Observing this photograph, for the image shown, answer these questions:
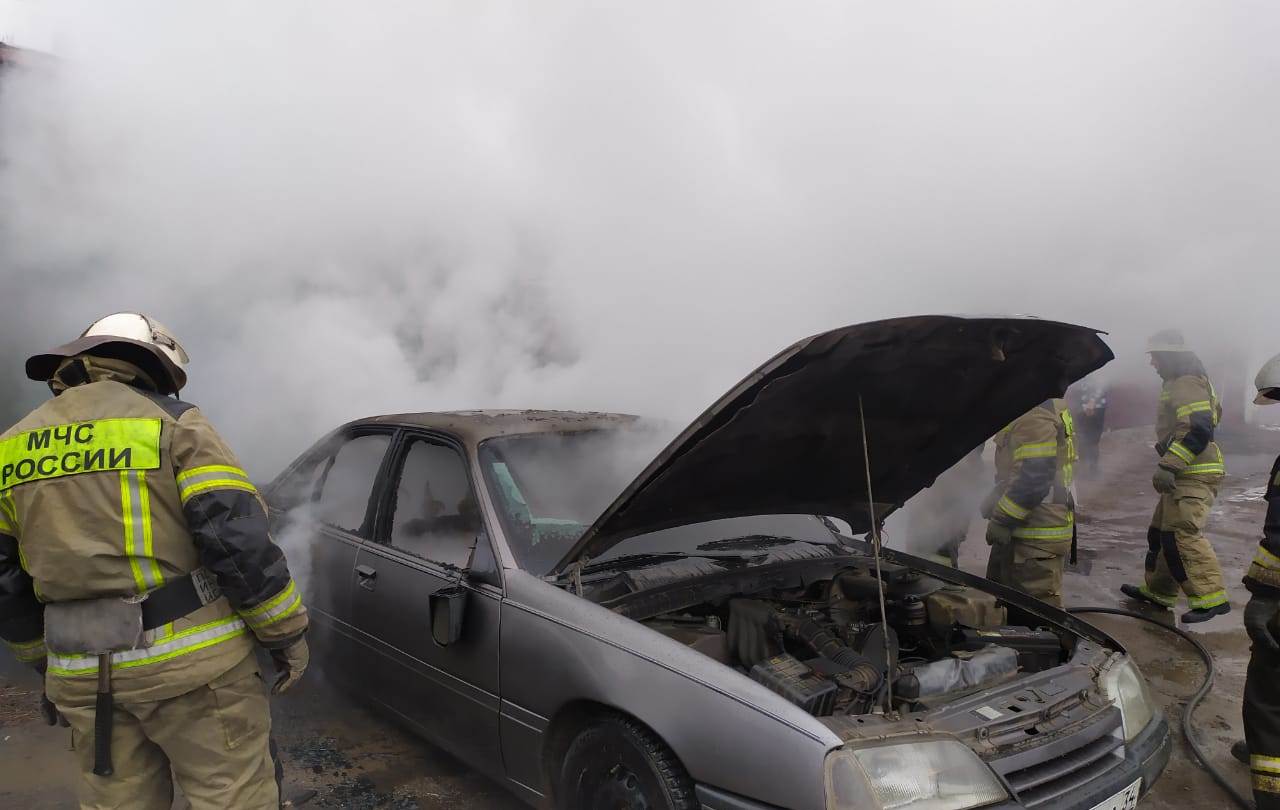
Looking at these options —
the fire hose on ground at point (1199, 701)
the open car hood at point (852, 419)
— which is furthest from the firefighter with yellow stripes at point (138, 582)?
the fire hose on ground at point (1199, 701)

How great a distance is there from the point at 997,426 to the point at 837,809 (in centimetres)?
185

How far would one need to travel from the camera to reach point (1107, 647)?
2469mm

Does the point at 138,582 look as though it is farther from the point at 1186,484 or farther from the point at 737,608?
the point at 1186,484

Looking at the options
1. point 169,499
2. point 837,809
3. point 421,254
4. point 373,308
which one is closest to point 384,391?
point 373,308

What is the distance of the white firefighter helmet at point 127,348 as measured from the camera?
6.53ft

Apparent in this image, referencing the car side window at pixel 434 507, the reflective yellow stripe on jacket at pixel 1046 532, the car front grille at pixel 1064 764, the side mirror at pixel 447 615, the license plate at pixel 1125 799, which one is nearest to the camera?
the car front grille at pixel 1064 764

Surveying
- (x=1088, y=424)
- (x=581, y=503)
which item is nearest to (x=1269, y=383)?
(x=581, y=503)

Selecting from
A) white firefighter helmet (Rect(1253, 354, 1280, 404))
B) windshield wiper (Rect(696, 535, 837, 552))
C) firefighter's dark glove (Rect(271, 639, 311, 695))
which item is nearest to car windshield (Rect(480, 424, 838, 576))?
windshield wiper (Rect(696, 535, 837, 552))

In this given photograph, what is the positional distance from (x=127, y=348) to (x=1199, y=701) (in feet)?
15.1

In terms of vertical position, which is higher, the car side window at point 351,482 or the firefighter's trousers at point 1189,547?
the car side window at point 351,482

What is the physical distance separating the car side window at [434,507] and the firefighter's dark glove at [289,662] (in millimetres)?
583

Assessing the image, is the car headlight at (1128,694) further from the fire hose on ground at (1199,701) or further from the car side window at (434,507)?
the car side window at (434,507)

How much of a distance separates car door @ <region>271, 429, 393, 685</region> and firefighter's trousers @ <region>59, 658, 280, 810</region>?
985mm

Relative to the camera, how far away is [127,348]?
6.75 ft
